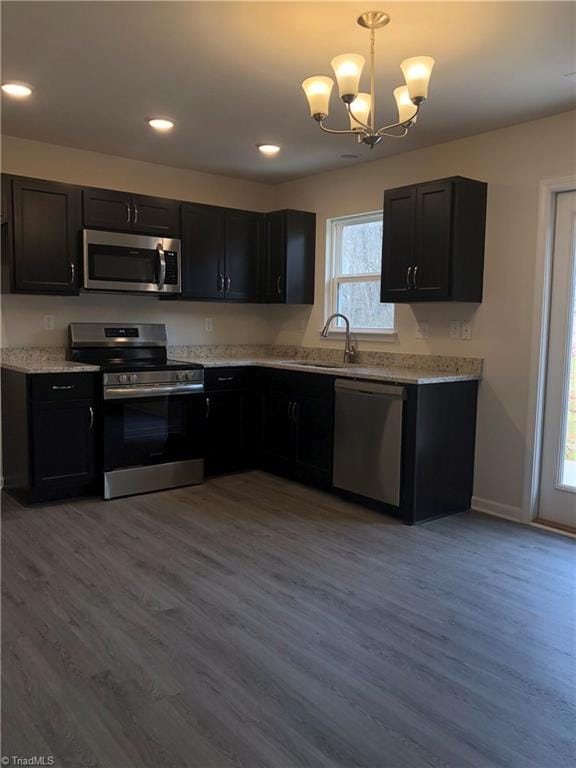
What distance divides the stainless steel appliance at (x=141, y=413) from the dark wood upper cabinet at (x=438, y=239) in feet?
5.47

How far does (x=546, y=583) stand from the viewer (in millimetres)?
2941

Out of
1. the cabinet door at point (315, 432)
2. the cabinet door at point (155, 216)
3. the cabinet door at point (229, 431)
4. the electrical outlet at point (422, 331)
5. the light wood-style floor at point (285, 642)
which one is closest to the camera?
the light wood-style floor at point (285, 642)

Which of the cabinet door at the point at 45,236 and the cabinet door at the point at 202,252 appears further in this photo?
the cabinet door at the point at 202,252

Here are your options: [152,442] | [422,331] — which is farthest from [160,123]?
[422,331]

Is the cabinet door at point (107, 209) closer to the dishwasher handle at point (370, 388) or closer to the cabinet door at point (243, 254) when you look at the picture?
the cabinet door at point (243, 254)

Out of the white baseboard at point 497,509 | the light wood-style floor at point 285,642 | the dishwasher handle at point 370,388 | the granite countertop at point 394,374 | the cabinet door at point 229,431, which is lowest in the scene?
the light wood-style floor at point 285,642

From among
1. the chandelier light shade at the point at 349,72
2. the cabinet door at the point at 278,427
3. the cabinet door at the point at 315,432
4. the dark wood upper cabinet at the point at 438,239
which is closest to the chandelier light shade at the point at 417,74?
the chandelier light shade at the point at 349,72

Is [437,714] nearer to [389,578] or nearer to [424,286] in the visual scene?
[389,578]

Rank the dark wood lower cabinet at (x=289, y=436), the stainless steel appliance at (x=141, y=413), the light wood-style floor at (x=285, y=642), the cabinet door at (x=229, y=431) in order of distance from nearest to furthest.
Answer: the light wood-style floor at (x=285, y=642) → the dark wood lower cabinet at (x=289, y=436) → the stainless steel appliance at (x=141, y=413) → the cabinet door at (x=229, y=431)

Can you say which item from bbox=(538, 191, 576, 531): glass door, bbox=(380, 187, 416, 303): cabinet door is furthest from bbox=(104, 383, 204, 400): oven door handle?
bbox=(538, 191, 576, 531): glass door

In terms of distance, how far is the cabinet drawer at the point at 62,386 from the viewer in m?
3.84

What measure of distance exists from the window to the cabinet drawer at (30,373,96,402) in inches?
83.7

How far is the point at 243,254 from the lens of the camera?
5.23 meters

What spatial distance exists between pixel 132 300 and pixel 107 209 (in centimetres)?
78
